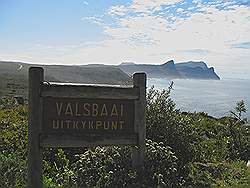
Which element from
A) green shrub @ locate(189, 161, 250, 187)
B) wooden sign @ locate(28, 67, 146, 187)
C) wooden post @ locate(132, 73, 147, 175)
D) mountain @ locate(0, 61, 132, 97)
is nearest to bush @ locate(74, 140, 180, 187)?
wooden post @ locate(132, 73, 147, 175)

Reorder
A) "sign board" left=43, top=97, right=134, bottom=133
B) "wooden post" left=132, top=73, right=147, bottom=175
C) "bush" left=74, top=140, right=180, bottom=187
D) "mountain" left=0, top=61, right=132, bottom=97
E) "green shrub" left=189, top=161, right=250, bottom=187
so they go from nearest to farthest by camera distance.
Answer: "sign board" left=43, top=97, right=134, bottom=133 → "bush" left=74, top=140, right=180, bottom=187 → "wooden post" left=132, top=73, right=147, bottom=175 → "green shrub" left=189, top=161, right=250, bottom=187 → "mountain" left=0, top=61, right=132, bottom=97

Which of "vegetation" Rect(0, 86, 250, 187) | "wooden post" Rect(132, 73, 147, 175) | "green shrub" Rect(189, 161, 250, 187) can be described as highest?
"wooden post" Rect(132, 73, 147, 175)

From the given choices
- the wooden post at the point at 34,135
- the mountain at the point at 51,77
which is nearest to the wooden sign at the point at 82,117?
the wooden post at the point at 34,135

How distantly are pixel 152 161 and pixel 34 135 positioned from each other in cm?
212

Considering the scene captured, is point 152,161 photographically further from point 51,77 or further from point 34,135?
point 51,77

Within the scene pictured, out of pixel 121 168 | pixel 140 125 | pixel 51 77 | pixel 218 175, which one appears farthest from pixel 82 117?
pixel 51 77

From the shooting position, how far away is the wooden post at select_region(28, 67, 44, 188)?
6.90 meters

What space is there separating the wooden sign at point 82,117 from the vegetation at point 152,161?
0.37 metres

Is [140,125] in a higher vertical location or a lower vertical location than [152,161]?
higher

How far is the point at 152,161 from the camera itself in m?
7.80

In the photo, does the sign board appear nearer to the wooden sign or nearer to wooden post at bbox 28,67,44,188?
the wooden sign

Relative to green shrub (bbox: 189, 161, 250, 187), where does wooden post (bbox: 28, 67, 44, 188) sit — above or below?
above

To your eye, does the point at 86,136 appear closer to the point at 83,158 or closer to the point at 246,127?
the point at 83,158

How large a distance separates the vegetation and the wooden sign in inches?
14.6
